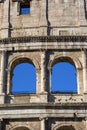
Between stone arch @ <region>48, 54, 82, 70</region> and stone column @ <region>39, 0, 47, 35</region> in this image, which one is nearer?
stone arch @ <region>48, 54, 82, 70</region>

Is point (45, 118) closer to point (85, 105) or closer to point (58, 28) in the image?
point (85, 105)

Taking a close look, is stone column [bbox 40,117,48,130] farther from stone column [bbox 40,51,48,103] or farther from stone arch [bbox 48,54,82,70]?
stone arch [bbox 48,54,82,70]

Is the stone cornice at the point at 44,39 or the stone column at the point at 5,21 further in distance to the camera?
the stone column at the point at 5,21

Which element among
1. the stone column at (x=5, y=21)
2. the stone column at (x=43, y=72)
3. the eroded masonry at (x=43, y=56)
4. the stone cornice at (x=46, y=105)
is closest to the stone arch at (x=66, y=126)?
the eroded masonry at (x=43, y=56)

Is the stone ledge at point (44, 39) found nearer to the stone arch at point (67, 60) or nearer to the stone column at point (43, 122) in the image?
the stone arch at point (67, 60)

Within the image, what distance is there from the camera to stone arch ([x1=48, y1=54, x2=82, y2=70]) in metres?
24.5

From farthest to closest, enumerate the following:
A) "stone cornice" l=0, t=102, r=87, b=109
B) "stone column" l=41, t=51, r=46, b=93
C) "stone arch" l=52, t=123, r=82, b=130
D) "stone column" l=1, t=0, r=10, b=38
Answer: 1. "stone column" l=1, t=0, r=10, b=38
2. "stone column" l=41, t=51, r=46, b=93
3. "stone cornice" l=0, t=102, r=87, b=109
4. "stone arch" l=52, t=123, r=82, b=130

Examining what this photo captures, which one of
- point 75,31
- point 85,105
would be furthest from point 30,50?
point 85,105

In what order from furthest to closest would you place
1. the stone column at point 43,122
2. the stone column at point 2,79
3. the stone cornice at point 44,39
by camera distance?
the stone cornice at point 44,39, the stone column at point 2,79, the stone column at point 43,122

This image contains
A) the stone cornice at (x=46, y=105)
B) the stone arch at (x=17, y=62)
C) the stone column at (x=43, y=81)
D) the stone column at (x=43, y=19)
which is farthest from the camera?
the stone column at (x=43, y=19)

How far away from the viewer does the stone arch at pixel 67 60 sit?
24.5m

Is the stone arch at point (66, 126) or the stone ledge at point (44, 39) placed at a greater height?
the stone ledge at point (44, 39)

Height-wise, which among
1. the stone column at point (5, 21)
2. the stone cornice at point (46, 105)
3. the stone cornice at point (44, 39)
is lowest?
the stone cornice at point (46, 105)

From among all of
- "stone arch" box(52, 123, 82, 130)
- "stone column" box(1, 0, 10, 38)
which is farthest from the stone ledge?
"stone arch" box(52, 123, 82, 130)
